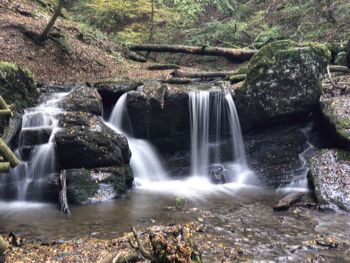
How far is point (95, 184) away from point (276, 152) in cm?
516

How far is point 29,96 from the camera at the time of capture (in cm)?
1141

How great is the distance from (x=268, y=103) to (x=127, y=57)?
9.55 m

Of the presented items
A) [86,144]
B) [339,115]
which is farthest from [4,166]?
[339,115]

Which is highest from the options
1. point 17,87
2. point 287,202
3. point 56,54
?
point 56,54

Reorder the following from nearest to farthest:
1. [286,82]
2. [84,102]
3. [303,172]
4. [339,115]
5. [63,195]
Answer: [63,195] → [339,115] → [303,172] → [84,102] → [286,82]

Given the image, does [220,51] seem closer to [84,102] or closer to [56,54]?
[56,54]

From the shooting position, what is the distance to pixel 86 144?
992 cm

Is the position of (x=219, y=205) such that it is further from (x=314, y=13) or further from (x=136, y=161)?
(x=314, y=13)

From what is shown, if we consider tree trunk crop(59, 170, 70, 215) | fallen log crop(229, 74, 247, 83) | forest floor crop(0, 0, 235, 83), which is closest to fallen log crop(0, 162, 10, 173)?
tree trunk crop(59, 170, 70, 215)

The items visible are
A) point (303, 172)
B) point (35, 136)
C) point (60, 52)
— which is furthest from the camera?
point (60, 52)

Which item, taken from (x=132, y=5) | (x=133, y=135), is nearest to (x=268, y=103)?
(x=133, y=135)

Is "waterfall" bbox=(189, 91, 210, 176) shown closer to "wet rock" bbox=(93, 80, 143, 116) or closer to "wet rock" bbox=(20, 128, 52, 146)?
"wet rock" bbox=(93, 80, 143, 116)

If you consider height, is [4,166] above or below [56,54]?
below

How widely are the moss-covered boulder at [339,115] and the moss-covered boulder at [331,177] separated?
393 mm
